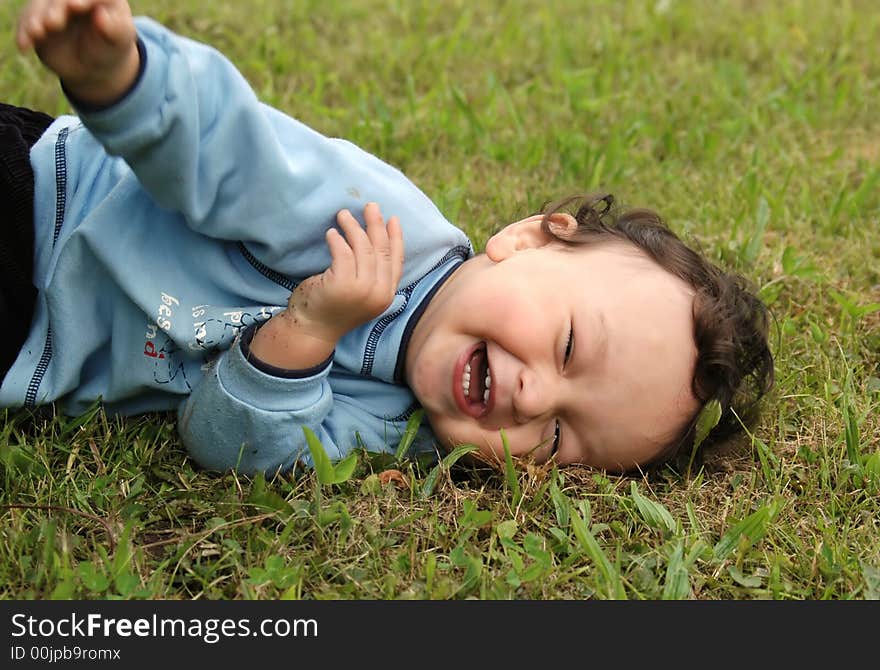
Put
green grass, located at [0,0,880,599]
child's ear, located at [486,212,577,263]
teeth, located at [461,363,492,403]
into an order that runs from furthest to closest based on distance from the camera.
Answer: child's ear, located at [486,212,577,263] < teeth, located at [461,363,492,403] < green grass, located at [0,0,880,599]

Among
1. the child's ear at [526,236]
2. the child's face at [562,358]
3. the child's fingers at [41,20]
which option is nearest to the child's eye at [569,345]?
the child's face at [562,358]

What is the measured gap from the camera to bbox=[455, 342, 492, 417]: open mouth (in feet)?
7.79

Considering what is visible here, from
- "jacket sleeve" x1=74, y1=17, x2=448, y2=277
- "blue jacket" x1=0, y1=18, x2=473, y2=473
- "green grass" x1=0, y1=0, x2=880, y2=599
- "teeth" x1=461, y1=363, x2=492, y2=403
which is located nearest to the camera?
"jacket sleeve" x1=74, y1=17, x2=448, y2=277

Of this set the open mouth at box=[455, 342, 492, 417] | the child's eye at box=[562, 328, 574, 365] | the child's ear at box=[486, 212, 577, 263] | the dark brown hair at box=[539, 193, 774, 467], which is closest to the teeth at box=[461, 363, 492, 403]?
the open mouth at box=[455, 342, 492, 417]

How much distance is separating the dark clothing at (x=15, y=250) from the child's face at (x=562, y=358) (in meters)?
0.82

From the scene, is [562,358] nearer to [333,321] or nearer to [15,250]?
[333,321]

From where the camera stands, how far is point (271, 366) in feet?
7.49

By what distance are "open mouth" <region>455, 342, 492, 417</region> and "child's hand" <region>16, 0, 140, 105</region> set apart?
89 centimetres

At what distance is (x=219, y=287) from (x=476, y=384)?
570mm

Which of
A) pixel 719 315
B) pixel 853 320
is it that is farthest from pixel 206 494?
pixel 853 320

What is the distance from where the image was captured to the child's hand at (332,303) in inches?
89.1

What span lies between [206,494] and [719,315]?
1120 mm

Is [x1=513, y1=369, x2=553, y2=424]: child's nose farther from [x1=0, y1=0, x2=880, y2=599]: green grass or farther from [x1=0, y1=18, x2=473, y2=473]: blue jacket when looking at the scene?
[x1=0, y1=18, x2=473, y2=473]: blue jacket
